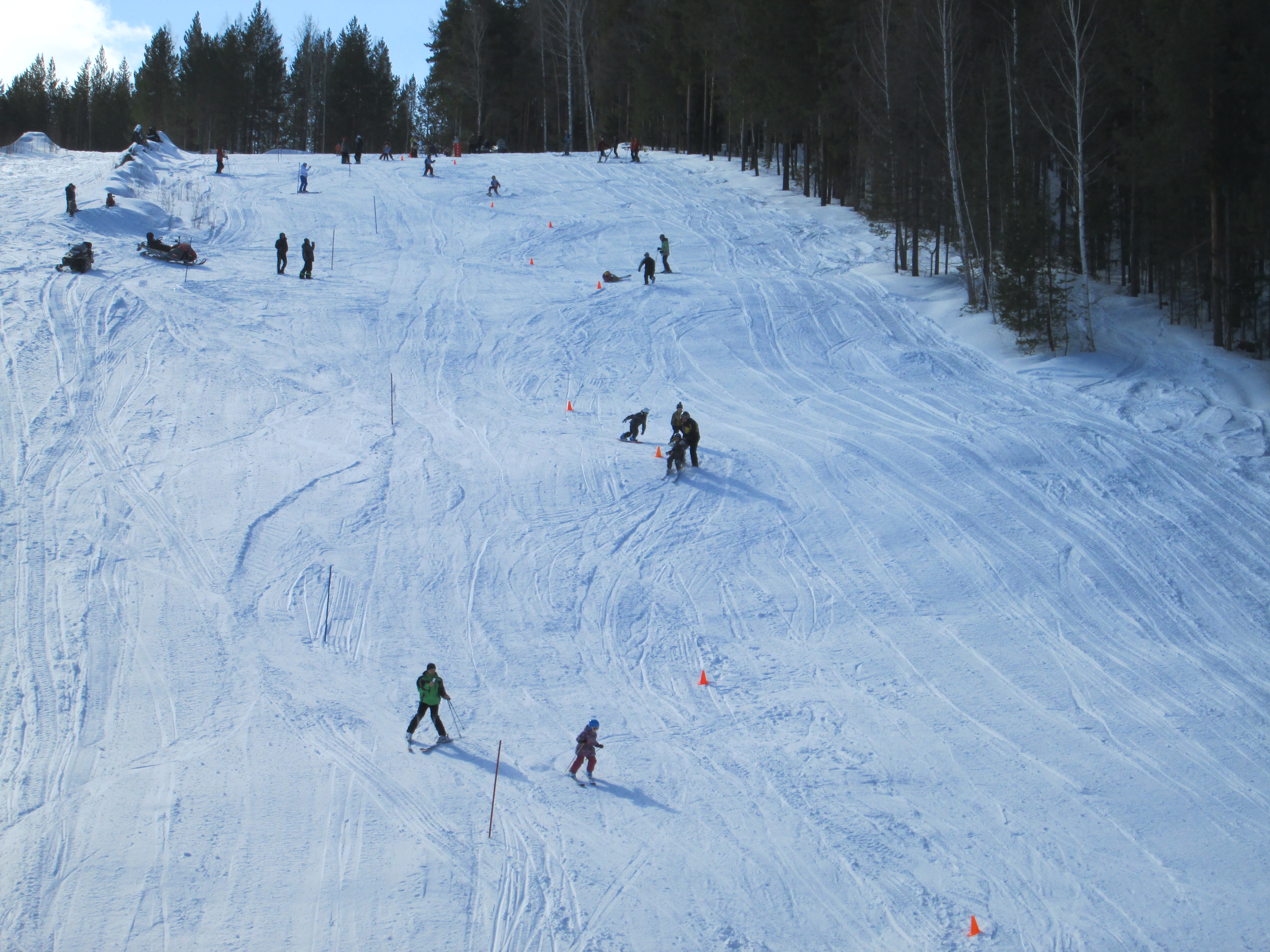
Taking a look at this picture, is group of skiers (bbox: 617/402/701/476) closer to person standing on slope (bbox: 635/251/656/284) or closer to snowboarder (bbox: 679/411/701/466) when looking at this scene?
snowboarder (bbox: 679/411/701/466)

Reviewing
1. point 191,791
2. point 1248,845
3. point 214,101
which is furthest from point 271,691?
point 214,101

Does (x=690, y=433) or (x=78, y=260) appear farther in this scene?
(x=78, y=260)

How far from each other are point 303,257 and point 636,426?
14498mm

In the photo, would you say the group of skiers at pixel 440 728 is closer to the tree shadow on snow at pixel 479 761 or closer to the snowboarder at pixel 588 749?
the snowboarder at pixel 588 749

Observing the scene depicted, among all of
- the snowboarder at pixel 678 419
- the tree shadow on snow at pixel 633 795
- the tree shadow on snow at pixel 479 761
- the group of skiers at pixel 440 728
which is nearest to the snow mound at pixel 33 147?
the snowboarder at pixel 678 419

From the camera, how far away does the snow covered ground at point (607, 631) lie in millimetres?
9039

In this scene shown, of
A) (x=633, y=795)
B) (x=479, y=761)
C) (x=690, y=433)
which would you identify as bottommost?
(x=633, y=795)

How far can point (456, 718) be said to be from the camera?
1157 centimetres

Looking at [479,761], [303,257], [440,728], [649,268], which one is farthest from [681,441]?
[303,257]

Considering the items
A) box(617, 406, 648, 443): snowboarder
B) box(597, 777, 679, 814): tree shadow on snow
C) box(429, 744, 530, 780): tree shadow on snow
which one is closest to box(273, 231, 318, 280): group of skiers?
box(617, 406, 648, 443): snowboarder

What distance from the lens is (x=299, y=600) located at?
1388 centimetres

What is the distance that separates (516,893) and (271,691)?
4.73 meters

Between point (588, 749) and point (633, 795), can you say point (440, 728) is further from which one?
point (633, 795)

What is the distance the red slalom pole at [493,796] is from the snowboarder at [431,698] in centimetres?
74
